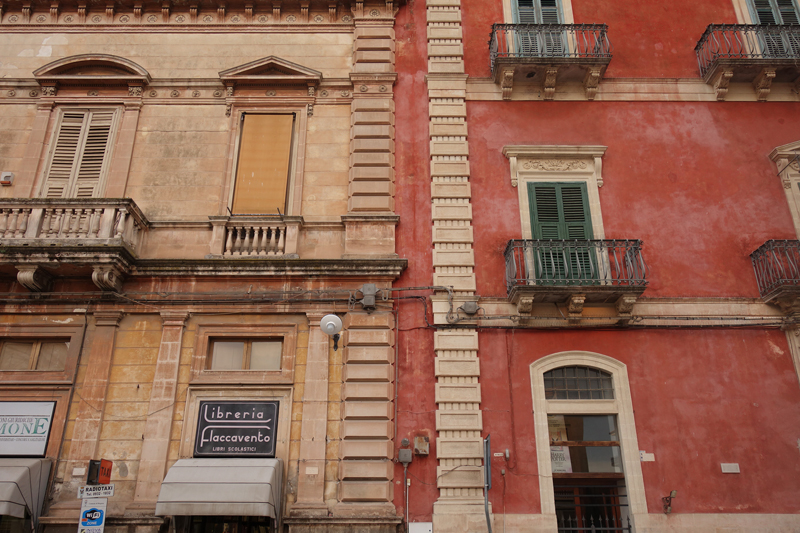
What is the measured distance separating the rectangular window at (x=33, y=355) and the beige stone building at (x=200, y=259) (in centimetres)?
4

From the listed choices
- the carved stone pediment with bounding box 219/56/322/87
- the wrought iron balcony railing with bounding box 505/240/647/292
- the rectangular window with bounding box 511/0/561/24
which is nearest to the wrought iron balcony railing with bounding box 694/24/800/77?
the rectangular window with bounding box 511/0/561/24

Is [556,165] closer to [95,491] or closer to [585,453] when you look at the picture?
[585,453]

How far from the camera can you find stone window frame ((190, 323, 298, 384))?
11.0 metres

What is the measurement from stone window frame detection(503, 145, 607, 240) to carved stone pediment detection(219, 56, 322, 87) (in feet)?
15.3

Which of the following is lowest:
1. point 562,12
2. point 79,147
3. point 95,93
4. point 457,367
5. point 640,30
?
point 457,367

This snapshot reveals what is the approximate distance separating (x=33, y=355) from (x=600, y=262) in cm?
1092

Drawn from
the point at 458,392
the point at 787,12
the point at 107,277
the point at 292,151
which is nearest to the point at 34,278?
the point at 107,277

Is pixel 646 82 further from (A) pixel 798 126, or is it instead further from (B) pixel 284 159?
(B) pixel 284 159

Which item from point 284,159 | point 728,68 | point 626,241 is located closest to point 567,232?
point 626,241

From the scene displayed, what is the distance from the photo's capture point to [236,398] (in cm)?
1087

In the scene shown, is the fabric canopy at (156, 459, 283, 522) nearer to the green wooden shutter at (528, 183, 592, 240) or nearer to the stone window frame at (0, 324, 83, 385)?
the stone window frame at (0, 324, 83, 385)

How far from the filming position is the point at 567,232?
12156 millimetres

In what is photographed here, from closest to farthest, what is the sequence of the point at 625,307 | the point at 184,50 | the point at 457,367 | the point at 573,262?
the point at 457,367 < the point at 625,307 < the point at 573,262 < the point at 184,50

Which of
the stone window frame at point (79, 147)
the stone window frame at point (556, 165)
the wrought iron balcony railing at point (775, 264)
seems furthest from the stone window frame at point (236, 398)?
the wrought iron balcony railing at point (775, 264)
